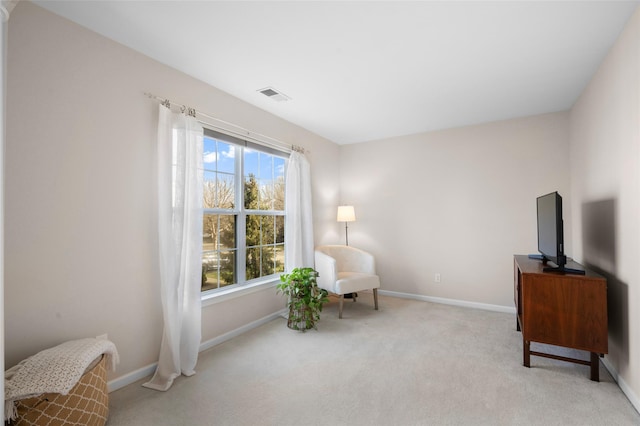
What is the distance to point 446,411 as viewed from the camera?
6.24 feet

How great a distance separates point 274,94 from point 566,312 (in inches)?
122

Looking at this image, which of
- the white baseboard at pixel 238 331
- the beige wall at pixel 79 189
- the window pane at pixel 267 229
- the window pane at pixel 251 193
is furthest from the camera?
the window pane at pixel 267 229

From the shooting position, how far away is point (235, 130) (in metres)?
3.21

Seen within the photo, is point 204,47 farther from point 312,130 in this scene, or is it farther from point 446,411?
point 446,411

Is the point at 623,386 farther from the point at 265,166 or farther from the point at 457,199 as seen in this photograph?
the point at 265,166

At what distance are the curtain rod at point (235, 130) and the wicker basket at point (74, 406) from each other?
1.93m

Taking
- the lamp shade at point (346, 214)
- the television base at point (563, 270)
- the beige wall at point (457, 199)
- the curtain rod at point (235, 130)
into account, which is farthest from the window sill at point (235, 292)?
the television base at point (563, 270)

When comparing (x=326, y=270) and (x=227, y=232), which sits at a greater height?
(x=227, y=232)

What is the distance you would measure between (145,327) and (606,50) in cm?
410

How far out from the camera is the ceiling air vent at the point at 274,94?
3008 millimetres

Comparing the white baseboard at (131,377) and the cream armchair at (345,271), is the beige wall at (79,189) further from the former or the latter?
the cream armchair at (345,271)

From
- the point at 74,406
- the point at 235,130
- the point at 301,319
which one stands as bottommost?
the point at 301,319

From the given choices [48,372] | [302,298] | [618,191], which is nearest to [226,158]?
[302,298]

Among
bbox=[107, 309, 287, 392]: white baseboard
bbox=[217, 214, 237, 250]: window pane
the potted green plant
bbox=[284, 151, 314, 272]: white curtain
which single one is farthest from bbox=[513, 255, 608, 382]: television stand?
bbox=[217, 214, 237, 250]: window pane
